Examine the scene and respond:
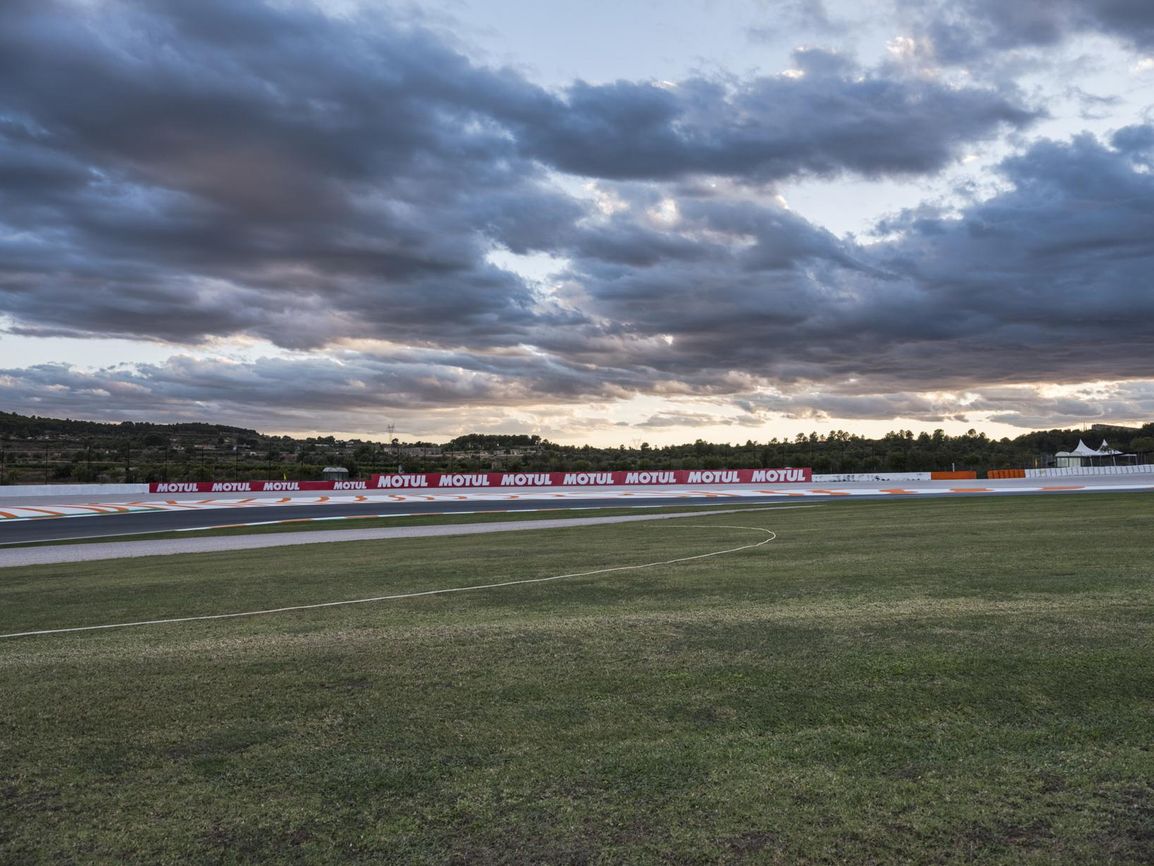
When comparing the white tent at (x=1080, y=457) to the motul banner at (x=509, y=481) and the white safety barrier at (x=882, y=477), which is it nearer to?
the white safety barrier at (x=882, y=477)

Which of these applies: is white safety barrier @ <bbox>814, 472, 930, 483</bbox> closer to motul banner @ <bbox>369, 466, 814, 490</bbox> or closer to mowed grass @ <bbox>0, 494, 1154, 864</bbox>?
motul banner @ <bbox>369, 466, 814, 490</bbox>

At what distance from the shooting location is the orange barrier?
54.6 meters

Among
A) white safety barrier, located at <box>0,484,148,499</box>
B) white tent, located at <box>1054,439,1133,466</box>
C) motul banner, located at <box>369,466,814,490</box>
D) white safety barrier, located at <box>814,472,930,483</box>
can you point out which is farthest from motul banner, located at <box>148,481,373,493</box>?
white tent, located at <box>1054,439,1133,466</box>

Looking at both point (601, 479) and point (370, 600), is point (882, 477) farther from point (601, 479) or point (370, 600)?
point (370, 600)

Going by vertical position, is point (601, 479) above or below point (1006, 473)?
below

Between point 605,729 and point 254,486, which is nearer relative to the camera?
point 605,729

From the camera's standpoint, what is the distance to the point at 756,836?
3334 millimetres

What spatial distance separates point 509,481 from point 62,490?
95.0 ft

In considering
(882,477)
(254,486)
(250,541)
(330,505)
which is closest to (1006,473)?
(882,477)

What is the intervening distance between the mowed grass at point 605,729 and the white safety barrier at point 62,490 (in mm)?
45840

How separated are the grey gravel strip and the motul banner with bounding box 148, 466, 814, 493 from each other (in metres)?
29.7

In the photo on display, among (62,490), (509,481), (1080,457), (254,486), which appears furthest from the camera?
(1080,457)

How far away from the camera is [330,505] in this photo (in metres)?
39.7

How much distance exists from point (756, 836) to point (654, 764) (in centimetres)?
82
